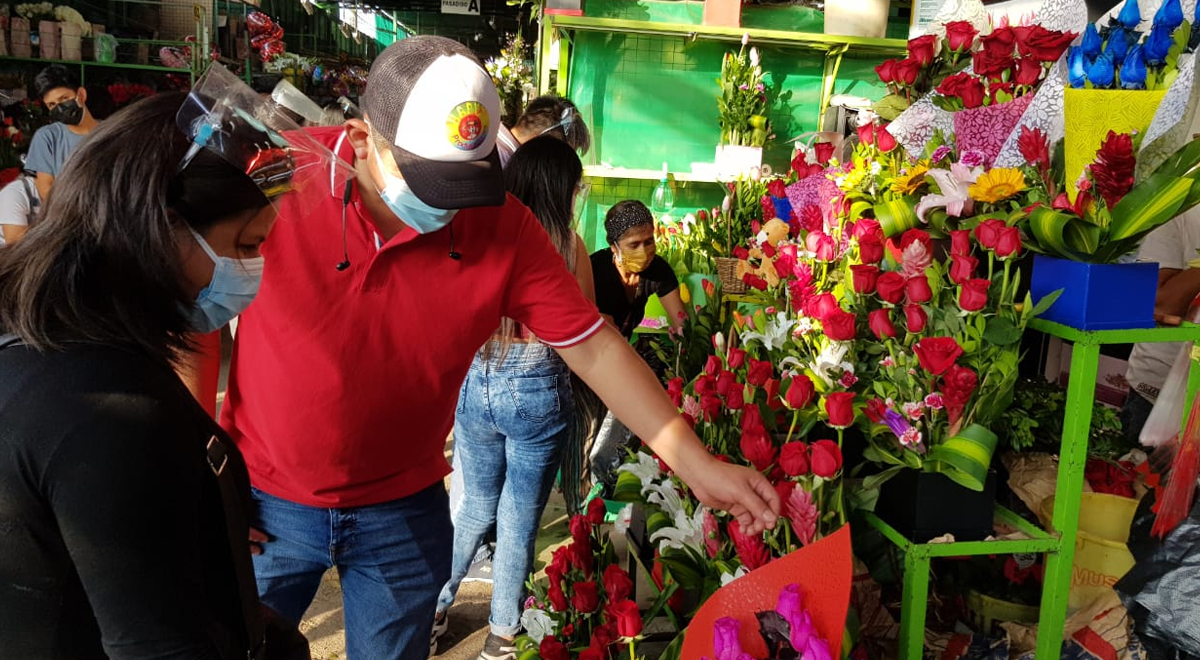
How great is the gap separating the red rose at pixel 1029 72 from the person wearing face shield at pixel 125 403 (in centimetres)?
168

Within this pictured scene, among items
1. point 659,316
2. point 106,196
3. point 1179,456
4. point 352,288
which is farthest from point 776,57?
point 106,196

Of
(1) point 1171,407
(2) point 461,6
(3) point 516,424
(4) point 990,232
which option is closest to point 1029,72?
(4) point 990,232

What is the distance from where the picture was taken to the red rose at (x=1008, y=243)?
1.69m

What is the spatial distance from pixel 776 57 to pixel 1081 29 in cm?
337

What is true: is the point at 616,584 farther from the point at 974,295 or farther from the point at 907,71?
the point at 907,71

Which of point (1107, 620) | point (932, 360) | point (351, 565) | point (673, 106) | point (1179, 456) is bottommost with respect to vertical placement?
point (1107, 620)

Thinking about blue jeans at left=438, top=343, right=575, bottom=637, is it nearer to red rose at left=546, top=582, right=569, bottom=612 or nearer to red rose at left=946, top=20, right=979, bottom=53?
red rose at left=546, top=582, right=569, bottom=612

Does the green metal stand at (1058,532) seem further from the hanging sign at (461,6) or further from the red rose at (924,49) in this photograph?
the hanging sign at (461,6)

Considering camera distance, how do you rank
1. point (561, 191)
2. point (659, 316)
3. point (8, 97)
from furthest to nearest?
1. point (8, 97)
2. point (659, 316)
3. point (561, 191)

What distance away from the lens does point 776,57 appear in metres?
5.32

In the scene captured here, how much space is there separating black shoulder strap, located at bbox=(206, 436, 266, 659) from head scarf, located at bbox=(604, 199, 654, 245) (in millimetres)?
2555

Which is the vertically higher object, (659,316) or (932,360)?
(932,360)

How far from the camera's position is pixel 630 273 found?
3.61 meters

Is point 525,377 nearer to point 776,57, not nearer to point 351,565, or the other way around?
point 351,565
